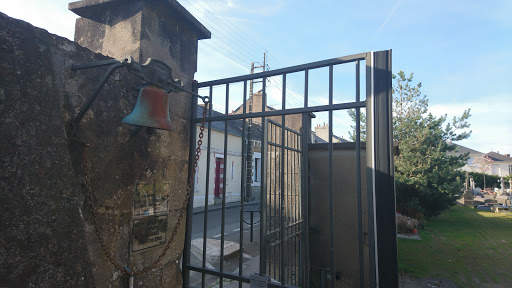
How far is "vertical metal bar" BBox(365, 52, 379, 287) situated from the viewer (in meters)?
2.08

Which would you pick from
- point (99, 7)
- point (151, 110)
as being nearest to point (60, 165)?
point (151, 110)

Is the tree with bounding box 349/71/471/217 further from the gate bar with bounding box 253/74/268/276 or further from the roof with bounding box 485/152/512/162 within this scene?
the roof with bounding box 485/152/512/162

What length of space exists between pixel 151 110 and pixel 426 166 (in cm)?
1209

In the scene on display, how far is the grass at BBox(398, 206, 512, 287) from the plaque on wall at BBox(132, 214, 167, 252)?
214 inches

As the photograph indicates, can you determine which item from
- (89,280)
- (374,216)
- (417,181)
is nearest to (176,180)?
(89,280)

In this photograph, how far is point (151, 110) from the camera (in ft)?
7.69

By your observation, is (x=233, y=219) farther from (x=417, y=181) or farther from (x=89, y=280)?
(x=89, y=280)

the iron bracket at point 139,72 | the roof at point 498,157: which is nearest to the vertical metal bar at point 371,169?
the iron bracket at point 139,72

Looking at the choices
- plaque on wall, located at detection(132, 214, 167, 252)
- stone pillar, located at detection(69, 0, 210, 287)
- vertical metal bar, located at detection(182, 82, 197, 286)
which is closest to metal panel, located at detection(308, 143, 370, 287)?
vertical metal bar, located at detection(182, 82, 197, 286)

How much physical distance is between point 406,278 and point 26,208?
20.5 feet

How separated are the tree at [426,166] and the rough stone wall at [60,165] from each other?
1178 cm

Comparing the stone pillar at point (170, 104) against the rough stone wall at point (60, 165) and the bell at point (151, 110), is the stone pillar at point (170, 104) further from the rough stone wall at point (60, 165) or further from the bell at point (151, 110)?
the bell at point (151, 110)

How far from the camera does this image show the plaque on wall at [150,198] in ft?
8.00

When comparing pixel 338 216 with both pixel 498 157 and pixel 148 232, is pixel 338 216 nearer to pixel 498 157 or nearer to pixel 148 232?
pixel 148 232
